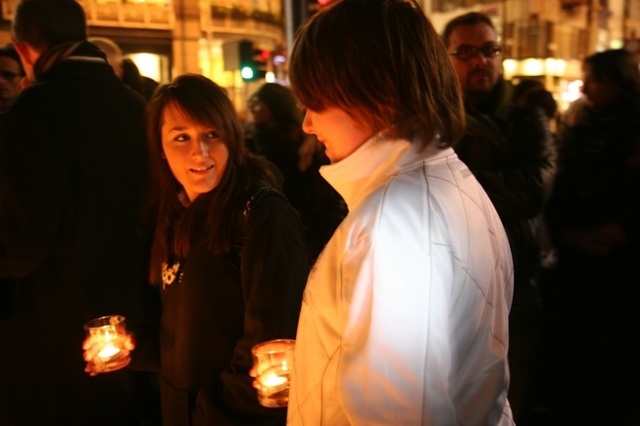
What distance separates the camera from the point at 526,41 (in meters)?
25.3

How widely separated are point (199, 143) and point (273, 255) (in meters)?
0.57

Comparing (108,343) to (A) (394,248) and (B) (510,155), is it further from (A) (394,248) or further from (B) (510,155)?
(B) (510,155)

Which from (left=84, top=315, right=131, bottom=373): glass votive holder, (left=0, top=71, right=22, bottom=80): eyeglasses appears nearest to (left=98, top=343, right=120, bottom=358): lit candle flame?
(left=84, top=315, right=131, bottom=373): glass votive holder

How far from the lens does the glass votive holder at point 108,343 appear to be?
86.2 inches

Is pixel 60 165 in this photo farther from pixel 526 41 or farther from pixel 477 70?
pixel 526 41

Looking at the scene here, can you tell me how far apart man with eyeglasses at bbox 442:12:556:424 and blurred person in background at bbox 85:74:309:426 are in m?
1.14

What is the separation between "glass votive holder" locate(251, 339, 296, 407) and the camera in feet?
5.58

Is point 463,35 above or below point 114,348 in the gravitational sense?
above

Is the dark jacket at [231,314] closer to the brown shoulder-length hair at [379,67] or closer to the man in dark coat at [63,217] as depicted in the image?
the man in dark coat at [63,217]

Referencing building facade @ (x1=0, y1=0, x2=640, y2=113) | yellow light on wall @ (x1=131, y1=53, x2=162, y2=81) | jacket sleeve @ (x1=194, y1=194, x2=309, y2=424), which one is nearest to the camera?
jacket sleeve @ (x1=194, y1=194, x2=309, y2=424)

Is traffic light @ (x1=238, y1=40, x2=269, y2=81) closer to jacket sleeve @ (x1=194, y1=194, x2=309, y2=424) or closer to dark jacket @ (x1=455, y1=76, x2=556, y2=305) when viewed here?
dark jacket @ (x1=455, y1=76, x2=556, y2=305)

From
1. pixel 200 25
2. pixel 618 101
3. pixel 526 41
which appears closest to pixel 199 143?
pixel 618 101

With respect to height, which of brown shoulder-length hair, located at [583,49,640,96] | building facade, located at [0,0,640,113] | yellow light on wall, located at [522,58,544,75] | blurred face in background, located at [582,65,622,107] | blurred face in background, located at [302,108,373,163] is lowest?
blurred face in background, located at [302,108,373,163]

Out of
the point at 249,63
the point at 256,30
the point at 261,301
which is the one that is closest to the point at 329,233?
the point at 261,301
